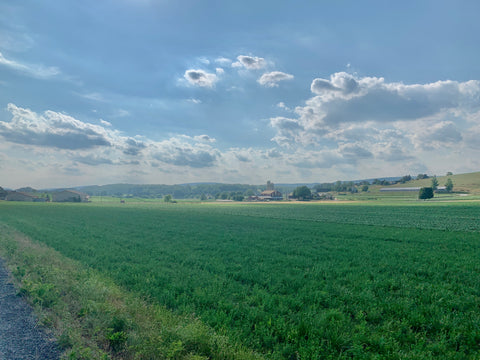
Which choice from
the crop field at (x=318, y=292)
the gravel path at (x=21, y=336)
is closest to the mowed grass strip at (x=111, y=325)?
the gravel path at (x=21, y=336)

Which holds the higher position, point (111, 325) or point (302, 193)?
point (111, 325)

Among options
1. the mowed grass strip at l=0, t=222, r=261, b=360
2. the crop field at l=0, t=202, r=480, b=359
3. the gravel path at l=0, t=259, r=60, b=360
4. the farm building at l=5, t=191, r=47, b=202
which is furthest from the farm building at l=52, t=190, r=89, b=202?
the gravel path at l=0, t=259, r=60, b=360

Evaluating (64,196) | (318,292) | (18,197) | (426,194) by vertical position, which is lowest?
(426,194)

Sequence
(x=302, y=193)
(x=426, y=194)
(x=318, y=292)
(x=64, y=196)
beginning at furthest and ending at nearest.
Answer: (x=302, y=193), (x=64, y=196), (x=426, y=194), (x=318, y=292)

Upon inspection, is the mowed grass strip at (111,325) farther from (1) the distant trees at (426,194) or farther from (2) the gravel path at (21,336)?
(1) the distant trees at (426,194)

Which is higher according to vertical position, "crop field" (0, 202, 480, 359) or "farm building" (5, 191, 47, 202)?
"farm building" (5, 191, 47, 202)

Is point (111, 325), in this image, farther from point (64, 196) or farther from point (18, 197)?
point (64, 196)

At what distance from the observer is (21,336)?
677 centimetres

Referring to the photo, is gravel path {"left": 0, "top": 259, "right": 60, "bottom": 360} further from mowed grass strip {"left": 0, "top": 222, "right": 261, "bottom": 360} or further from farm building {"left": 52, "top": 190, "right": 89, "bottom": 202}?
farm building {"left": 52, "top": 190, "right": 89, "bottom": 202}

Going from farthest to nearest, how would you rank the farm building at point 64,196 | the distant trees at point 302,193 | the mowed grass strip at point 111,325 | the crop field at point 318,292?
the distant trees at point 302,193
the farm building at point 64,196
the crop field at point 318,292
the mowed grass strip at point 111,325

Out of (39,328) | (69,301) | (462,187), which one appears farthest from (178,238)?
(462,187)

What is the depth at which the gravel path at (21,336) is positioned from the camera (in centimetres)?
602

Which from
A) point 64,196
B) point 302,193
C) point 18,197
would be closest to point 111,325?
point 302,193

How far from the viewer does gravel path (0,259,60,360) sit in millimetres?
6018
